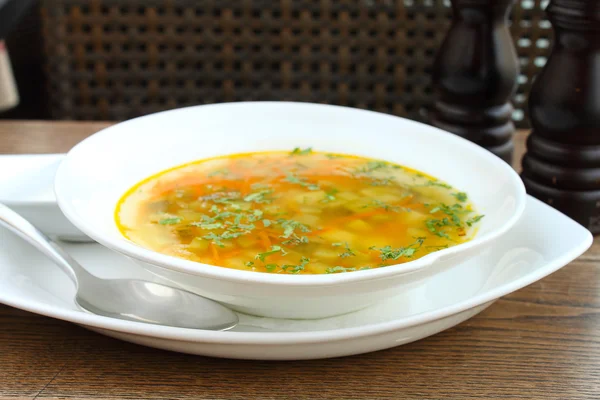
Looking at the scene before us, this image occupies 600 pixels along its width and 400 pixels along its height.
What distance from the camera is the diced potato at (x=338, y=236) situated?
960 mm

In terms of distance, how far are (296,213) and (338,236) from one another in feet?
0.30

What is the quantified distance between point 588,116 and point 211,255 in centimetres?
66

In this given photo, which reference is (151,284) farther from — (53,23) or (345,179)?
(53,23)

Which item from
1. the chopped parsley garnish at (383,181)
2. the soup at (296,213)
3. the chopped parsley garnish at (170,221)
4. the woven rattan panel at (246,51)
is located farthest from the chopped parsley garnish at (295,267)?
the woven rattan panel at (246,51)

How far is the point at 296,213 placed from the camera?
104 centimetres

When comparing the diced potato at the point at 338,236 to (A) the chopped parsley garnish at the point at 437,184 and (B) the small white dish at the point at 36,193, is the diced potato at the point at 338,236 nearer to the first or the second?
(A) the chopped parsley garnish at the point at 437,184

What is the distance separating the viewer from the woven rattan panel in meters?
2.54

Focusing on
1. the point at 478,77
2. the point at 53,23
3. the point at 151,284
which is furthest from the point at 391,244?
the point at 53,23

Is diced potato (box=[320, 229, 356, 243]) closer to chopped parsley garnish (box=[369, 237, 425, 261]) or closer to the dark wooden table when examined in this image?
chopped parsley garnish (box=[369, 237, 425, 261])

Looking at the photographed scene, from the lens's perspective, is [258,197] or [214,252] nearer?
[214,252]

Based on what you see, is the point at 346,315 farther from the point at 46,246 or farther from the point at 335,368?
the point at 46,246

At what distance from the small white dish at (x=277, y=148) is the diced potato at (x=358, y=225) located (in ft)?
0.44

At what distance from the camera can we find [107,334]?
798 mm

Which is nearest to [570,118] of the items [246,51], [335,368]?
[335,368]
